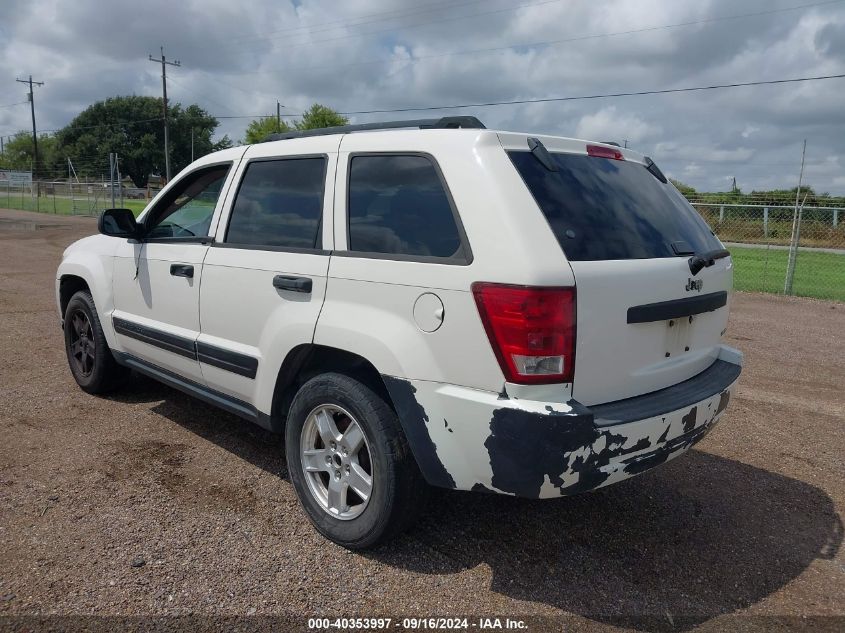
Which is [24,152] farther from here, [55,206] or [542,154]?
[542,154]

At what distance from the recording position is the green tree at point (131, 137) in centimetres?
7875

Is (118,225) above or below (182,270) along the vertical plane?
above

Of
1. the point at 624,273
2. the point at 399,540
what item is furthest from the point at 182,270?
the point at 624,273

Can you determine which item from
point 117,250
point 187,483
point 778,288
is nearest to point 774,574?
point 187,483

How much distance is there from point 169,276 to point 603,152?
2651 millimetres

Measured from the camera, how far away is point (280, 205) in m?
3.60

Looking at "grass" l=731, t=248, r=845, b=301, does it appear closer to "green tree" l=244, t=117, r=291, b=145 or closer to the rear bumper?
the rear bumper

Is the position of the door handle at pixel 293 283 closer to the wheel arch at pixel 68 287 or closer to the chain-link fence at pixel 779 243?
the wheel arch at pixel 68 287

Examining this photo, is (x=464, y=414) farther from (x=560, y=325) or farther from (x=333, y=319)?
(x=333, y=319)

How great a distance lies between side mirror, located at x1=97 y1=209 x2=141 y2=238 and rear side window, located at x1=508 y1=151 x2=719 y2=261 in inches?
110

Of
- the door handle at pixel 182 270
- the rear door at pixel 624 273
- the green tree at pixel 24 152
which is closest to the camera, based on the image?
the rear door at pixel 624 273

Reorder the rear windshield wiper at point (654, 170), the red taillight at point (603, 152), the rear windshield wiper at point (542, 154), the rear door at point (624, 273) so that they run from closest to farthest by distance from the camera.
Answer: the rear door at point (624, 273) → the rear windshield wiper at point (542, 154) → the red taillight at point (603, 152) → the rear windshield wiper at point (654, 170)

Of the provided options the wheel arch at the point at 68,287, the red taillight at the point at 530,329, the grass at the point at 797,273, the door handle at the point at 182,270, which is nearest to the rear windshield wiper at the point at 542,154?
the red taillight at the point at 530,329

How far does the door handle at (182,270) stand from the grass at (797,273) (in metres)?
7.89
